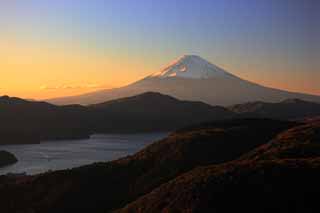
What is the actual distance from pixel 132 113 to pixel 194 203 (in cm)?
13027

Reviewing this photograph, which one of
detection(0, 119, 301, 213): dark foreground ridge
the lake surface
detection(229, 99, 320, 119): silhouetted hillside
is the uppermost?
detection(229, 99, 320, 119): silhouetted hillside

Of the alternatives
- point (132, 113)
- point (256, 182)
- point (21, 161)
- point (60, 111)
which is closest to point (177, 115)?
point (132, 113)

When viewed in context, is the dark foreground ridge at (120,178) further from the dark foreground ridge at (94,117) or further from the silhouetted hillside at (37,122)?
the dark foreground ridge at (94,117)

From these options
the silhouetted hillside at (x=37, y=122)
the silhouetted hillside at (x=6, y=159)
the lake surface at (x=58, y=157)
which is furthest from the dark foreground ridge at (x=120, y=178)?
the silhouetted hillside at (x=37, y=122)

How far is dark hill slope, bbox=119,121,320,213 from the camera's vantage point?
19.8 metres

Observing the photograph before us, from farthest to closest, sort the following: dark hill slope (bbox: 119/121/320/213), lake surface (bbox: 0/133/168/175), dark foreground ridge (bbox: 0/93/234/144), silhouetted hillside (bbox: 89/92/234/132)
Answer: silhouetted hillside (bbox: 89/92/234/132) < dark foreground ridge (bbox: 0/93/234/144) < lake surface (bbox: 0/133/168/175) < dark hill slope (bbox: 119/121/320/213)

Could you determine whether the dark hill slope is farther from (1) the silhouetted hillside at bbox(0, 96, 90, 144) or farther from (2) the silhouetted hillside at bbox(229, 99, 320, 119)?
(2) the silhouetted hillside at bbox(229, 99, 320, 119)

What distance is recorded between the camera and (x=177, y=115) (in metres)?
151

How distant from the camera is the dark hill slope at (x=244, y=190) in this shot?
19.8 meters

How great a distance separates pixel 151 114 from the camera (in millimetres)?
149500

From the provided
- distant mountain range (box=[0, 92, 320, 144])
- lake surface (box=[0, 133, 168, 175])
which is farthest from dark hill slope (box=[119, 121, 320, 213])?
distant mountain range (box=[0, 92, 320, 144])

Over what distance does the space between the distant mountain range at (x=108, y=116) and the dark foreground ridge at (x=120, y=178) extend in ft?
214

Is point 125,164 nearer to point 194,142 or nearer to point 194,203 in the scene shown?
point 194,142

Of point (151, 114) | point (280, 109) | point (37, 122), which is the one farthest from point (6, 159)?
point (280, 109)
